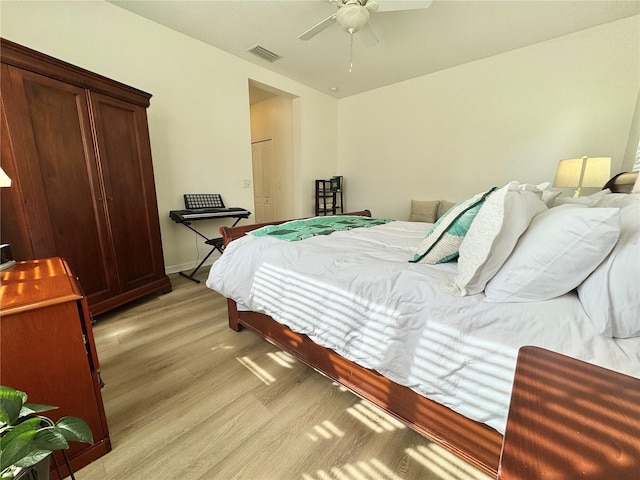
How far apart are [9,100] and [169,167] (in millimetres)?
1523

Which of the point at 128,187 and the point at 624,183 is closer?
the point at 624,183

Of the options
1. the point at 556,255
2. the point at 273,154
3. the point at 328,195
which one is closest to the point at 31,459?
the point at 556,255

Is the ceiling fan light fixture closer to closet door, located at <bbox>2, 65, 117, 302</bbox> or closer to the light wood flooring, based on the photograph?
closet door, located at <bbox>2, 65, 117, 302</bbox>

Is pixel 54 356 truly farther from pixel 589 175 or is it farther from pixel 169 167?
pixel 589 175

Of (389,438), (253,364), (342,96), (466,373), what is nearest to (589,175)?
(466,373)

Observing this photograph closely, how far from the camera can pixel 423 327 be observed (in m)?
0.98

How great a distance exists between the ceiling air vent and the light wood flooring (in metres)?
3.36

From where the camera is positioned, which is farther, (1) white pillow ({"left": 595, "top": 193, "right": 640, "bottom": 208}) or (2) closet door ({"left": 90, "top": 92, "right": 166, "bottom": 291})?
(2) closet door ({"left": 90, "top": 92, "right": 166, "bottom": 291})

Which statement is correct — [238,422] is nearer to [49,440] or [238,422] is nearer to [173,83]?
[49,440]

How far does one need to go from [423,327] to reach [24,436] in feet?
3.45

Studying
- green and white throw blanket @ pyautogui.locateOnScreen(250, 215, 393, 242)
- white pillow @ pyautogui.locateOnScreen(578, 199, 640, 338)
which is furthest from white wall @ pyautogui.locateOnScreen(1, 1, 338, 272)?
white pillow @ pyautogui.locateOnScreen(578, 199, 640, 338)

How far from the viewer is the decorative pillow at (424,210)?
3.96 metres

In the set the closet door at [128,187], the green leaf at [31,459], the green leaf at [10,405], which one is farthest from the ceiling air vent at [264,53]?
the green leaf at [31,459]

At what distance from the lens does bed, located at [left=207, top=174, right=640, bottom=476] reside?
2.62 ft
